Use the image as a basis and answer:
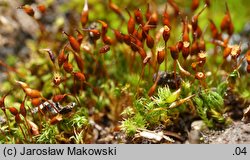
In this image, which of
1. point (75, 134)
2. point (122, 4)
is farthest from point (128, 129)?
point (122, 4)

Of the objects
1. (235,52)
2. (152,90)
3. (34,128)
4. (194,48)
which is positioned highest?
(194,48)

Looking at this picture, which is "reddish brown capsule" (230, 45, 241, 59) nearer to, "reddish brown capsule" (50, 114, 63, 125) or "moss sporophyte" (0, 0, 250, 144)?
"moss sporophyte" (0, 0, 250, 144)

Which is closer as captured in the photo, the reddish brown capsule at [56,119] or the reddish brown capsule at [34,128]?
the reddish brown capsule at [56,119]

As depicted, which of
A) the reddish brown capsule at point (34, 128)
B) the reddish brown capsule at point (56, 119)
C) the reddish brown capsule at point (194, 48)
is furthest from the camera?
the reddish brown capsule at point (194, 48)

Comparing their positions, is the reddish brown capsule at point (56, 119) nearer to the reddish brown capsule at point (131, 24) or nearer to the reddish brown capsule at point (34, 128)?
the reddish brown capsule at point (34, 128)

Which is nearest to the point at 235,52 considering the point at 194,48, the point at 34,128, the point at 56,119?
the point at 194,48

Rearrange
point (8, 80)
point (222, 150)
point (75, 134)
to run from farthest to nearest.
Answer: point (8, 80), point (75, 134), point (222, 150)

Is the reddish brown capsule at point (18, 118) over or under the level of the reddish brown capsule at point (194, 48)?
under

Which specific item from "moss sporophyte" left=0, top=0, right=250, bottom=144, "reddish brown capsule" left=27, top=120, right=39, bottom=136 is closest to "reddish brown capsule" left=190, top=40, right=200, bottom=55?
"moss sporophyte" left=0, top=0, right=250, bottom=144

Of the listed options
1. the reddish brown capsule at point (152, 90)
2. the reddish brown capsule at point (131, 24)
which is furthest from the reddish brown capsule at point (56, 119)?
the reddish brown capsule at point (131, 24)

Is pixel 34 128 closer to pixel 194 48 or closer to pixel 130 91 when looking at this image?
pixel 130 91

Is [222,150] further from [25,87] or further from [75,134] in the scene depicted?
[25,87]
